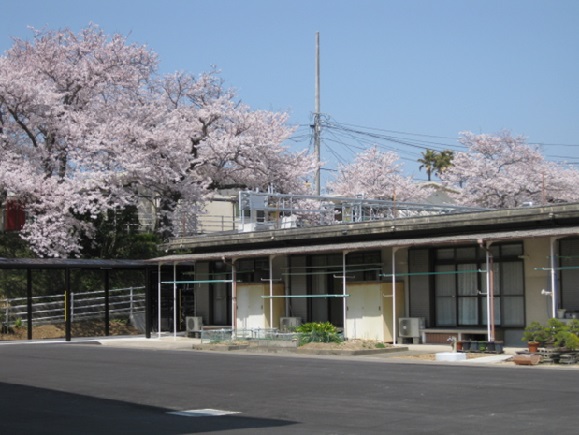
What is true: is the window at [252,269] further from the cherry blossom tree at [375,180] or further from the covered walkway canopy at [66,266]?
the cherry blossom tree at [375,180]

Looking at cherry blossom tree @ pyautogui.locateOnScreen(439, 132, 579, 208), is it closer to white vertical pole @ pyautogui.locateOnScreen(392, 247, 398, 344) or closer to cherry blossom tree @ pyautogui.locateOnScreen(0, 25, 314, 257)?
cherry blossom tree @ pyautogui.locateOnScreen(0, 25, 314, 257)

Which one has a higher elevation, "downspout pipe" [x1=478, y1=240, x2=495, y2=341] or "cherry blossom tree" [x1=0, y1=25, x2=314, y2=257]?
"cherry blossom tree" [x1=0, y1=25, x2=314, y2=257]

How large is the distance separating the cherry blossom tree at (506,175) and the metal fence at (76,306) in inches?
948

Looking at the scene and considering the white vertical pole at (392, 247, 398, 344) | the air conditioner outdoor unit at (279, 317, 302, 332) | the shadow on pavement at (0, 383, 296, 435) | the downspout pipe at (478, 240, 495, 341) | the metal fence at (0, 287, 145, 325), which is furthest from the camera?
the metal fence at (0, 287, 145, 325)

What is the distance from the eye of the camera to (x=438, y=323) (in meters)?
29.0

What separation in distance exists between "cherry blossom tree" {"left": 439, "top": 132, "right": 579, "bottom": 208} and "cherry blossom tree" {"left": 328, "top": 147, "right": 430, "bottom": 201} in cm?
297

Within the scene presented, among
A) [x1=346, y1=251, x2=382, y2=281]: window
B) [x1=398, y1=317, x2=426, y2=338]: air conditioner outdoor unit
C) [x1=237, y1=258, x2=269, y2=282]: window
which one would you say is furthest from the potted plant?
[x1=237, y1=258, x2=269, y2=282]: window

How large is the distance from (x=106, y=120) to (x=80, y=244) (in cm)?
572

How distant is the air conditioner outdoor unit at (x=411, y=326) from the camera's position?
28578 mm

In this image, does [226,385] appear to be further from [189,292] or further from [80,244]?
[80,244]

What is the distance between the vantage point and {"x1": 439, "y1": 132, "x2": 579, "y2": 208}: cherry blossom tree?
57.0 meters

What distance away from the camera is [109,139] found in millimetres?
42312

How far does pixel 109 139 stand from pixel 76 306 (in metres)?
7.40

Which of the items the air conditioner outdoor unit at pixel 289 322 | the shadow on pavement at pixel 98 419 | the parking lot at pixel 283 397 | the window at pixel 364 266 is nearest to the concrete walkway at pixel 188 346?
the parking lot at pixel 283 397
